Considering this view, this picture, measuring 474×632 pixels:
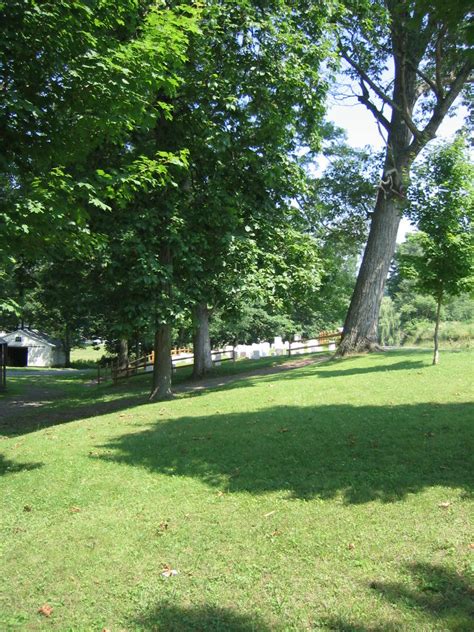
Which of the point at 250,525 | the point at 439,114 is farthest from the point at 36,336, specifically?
the point at 250,525

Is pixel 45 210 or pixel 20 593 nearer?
pixel 20 593

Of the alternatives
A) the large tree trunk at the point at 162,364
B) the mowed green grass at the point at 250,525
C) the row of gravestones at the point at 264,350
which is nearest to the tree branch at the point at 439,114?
the large tree trunk at the point at 162,364

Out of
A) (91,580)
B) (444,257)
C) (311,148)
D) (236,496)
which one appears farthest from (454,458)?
(311,148)

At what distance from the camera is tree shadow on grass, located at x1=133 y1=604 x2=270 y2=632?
337cm

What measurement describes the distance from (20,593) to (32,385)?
2844 cm

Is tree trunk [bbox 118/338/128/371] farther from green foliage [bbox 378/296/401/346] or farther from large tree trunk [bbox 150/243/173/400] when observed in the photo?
green foliage [bbox 378/296/401/346]

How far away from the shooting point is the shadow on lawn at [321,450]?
224 inches

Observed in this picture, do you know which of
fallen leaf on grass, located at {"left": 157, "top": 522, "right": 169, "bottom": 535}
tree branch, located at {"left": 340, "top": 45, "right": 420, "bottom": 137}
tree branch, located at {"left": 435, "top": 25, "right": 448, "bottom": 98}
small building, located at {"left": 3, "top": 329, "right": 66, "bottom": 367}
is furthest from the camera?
small building, located at {"left": 3, "top": 329, "right": 66, "bottom": 367}

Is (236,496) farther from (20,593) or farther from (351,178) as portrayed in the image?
(351,178)

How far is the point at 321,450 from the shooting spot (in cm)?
699

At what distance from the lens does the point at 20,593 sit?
3984 millimetres

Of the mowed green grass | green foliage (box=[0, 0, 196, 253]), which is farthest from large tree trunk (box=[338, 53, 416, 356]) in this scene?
green foliage (box=[0, 0, 196, 253])

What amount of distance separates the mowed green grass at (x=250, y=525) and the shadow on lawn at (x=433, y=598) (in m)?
0.01

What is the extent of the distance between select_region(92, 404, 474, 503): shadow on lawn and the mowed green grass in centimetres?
3
